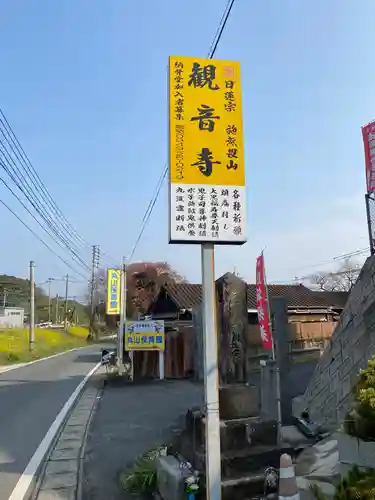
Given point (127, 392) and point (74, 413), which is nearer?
point (74, 413)

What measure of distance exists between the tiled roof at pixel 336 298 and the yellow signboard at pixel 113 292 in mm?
13052

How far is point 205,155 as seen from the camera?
472 cm

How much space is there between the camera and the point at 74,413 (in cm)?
1135

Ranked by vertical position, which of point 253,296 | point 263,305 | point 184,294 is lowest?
point 263,305

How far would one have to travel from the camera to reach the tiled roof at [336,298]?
24.8m

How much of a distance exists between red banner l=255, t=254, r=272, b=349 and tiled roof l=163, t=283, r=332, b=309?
14436mm

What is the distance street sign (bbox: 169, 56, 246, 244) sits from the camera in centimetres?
461

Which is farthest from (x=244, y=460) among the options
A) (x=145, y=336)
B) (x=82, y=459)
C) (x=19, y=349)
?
(x=19, y=349)

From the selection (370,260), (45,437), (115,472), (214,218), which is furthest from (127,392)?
(214,218)

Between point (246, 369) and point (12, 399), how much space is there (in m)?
10.4

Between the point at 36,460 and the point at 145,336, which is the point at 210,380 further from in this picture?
the point at 145,336

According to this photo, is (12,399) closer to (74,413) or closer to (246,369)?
(74,413)

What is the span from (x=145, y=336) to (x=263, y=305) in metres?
10.5

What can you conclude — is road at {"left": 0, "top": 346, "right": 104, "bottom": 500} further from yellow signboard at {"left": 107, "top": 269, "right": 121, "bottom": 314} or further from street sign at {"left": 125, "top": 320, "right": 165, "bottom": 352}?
yellow signboard at {"left": 107, "top": 269, "right": 121, "bottom": 314}
